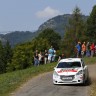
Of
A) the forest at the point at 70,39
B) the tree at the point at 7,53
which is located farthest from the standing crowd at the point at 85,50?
the tree at the point at 7,53

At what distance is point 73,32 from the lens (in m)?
92.7

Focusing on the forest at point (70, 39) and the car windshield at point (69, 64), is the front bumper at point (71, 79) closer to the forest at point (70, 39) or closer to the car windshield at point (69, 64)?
the car windshield at point (69, 64)

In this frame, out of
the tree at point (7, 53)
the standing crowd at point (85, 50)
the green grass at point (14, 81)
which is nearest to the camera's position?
the green grass at point (14, 81)

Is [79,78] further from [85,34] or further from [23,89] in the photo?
[85,34]

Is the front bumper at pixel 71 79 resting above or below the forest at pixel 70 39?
below

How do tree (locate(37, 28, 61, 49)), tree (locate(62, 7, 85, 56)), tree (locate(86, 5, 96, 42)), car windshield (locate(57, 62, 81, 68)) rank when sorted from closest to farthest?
1. car windshield (locate(57, 62, 81, 68))
2. tree (locate(62, 7, 85, 56))
3. tree (locate(86, 5, 96, 42))
4. tree (locate(37, 28, 61, 49))

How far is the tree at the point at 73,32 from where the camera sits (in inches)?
3600

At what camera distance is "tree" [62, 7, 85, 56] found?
300 ft

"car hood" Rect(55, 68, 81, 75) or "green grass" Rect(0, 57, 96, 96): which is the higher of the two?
"car hood" Rect(55, 68, 81, 75)

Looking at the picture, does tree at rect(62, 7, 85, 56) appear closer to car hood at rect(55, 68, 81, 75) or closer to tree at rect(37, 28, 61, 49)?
tree at rect(37, 28, 61, 49)

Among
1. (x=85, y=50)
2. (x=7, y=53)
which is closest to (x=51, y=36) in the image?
(x=7, y=53)

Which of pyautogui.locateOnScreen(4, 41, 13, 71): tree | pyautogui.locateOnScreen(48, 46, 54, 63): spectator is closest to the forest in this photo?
pyautogui.locateOnScreen(4, 41, 13, 71): tree

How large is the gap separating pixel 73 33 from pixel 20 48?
17868 millimetres

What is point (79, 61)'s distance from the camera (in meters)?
27.9
